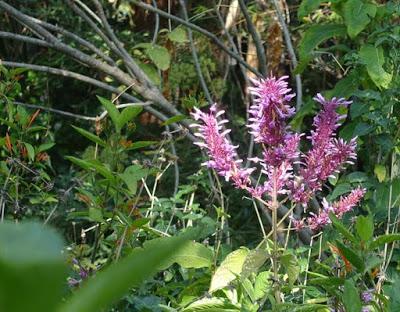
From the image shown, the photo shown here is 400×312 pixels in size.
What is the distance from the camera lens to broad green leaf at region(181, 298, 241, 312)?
1.58 meters

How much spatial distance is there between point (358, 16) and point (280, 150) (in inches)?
51.5

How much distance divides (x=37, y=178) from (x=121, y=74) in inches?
42.1

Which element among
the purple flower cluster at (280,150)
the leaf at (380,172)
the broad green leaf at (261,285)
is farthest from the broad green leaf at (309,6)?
the broad green leaf at (261,285)

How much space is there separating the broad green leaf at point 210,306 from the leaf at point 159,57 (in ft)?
6.34

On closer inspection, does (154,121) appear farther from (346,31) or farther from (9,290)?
(9,290)

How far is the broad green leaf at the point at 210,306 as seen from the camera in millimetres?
1583

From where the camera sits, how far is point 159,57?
346cm

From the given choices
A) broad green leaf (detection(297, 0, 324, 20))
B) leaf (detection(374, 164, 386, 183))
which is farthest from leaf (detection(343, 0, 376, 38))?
leaf (detection(374, 164, 386, 183))

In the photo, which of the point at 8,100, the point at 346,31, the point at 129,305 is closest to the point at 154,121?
the point at 346,31

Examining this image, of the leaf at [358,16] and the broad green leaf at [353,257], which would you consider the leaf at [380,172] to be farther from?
the broad green leaf at [353,257]

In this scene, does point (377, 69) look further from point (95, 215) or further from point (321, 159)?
point (95, 215)

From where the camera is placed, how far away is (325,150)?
Answer: 1642 mm

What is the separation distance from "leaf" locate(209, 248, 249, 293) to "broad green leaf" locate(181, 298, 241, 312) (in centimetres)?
8

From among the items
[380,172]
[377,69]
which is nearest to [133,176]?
[380,172]
